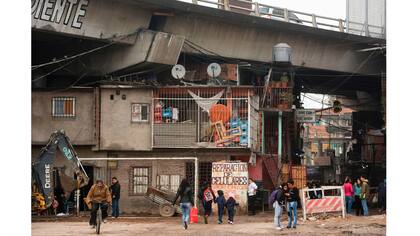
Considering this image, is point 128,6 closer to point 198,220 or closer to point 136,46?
point 136,46

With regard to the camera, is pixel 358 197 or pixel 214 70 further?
pixel 214 70

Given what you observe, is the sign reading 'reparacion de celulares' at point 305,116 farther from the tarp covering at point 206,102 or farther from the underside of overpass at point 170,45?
the tarp covering at point 206,102

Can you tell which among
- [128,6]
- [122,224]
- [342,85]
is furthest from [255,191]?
[342,85]

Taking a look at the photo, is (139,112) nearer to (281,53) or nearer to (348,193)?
(281,53)

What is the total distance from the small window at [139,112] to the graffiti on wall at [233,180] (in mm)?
4158

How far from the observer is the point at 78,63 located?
3650 centimetres

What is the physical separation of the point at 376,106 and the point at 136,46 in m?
23.0

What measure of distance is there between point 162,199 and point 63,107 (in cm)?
652

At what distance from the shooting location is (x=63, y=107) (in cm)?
3438

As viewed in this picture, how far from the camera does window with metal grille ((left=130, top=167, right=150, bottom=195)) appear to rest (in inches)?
1309

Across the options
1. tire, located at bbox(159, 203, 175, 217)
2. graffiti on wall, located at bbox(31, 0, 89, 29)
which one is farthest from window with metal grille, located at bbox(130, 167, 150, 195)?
graffiti on wall, located at bbox(31, 0, 89, 29)

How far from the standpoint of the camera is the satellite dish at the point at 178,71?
3531 centimetres

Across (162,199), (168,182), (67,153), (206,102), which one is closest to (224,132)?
(206,102)

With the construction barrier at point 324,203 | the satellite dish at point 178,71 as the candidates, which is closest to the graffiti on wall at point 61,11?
the satellite dish at point 178,71
